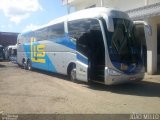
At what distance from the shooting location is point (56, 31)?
17.3 m

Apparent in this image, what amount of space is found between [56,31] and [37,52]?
411 cm

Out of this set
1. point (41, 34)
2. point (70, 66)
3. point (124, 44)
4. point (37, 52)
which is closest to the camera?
point (124, 44)

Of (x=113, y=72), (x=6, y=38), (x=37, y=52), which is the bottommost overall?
(x=113, y=72)

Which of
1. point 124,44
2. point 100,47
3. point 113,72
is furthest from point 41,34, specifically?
point 113,72

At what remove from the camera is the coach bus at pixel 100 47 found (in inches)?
493

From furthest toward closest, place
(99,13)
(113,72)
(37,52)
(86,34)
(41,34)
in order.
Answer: (37,52)
(41,34)
(86,34)
(99,13)
(113,72)

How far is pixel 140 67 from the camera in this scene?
44.2ft

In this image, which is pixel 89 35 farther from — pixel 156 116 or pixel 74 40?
pixel 156 116

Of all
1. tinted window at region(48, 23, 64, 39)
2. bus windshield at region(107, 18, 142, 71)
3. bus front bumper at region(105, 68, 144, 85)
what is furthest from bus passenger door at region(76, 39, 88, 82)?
tinted window at region(48, 23, 64, 39)

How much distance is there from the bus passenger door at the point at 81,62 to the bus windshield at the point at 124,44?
5.31ft

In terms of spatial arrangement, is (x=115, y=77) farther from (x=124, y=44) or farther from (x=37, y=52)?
(x=37, y=52)

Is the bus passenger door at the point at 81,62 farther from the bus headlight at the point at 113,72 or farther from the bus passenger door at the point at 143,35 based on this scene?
the bus passenger door at the point at 143,35

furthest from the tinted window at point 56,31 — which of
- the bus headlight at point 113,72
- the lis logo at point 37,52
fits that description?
the bus headlight at point 113,72

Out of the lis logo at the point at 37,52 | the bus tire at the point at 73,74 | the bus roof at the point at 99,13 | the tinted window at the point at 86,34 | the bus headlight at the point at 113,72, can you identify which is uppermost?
the bus roof at the point at 99,13
